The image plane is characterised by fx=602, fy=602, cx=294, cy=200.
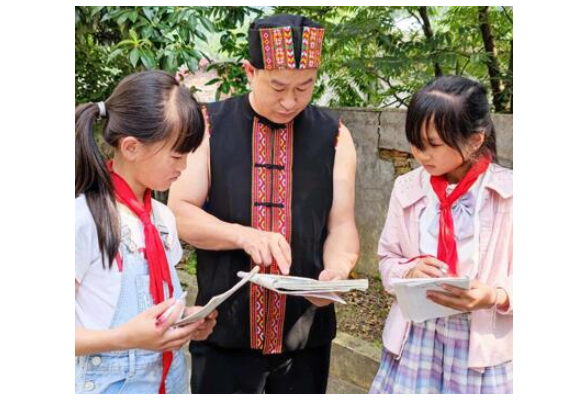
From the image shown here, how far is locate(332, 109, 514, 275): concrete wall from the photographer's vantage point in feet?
15.6

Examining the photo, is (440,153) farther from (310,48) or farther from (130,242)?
(130,242)

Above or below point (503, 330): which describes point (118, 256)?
above

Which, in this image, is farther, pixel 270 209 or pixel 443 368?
pixel 270 209

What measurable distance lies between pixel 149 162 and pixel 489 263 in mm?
1240

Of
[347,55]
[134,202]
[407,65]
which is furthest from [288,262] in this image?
[347,55]

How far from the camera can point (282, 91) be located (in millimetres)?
2283

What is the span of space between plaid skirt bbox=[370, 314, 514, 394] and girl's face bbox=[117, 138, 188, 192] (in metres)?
1.09


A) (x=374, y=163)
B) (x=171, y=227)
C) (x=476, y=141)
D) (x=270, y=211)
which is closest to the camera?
(x=171, y=227)

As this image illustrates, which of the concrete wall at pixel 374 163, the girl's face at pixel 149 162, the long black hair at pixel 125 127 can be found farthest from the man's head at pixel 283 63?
the concrete wall at pixel 374 163

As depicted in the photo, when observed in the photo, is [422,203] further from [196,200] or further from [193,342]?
→ [193,342]

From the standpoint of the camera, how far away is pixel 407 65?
432cm

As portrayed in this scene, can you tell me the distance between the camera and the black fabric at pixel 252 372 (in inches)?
92.7

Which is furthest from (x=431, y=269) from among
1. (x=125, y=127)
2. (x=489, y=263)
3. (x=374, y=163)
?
(x=374, y=163)

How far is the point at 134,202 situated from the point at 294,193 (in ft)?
2.21
